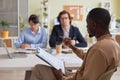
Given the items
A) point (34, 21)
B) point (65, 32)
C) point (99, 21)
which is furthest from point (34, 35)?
point (99, 21)

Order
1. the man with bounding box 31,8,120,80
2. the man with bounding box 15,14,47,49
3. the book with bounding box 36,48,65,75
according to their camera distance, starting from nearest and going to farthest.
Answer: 1. the man with bounding box 31,8,120,80
2. the book with bounding box 36,48,65,75
3. the man with bounding box 15,14,47,49

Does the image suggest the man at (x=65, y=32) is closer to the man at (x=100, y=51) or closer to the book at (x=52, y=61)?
the book at (x=52, y=61)

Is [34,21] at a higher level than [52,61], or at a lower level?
higher

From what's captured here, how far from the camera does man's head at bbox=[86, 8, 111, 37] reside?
1.83m

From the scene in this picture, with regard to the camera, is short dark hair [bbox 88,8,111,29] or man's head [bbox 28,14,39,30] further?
man's head [bbox 28,14,39,30]

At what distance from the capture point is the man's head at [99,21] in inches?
71.9

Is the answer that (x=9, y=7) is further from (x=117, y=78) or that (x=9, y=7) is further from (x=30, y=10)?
(x=117, y=78)

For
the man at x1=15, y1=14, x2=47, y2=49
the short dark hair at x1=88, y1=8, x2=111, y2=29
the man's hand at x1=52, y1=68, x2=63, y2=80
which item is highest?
the short dark hair at x1=88, y1=8, x2=111, y2=29

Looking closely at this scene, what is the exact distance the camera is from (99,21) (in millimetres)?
→ 1821

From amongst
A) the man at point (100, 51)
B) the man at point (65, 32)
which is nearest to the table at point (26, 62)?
the man at point (100, 51)

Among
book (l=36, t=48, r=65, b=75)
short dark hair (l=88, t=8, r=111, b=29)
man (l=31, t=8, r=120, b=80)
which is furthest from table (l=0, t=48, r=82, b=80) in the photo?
short dark hair (l=88, t=8, r=111, b=29)

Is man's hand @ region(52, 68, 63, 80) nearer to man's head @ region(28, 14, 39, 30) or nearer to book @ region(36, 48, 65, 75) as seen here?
book @ region(36, 48, 65, 75)

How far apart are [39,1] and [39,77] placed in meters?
3.44

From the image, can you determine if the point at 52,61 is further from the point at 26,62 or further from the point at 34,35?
the point at 34,35
